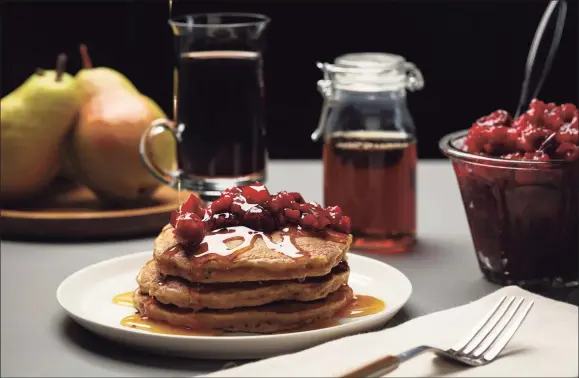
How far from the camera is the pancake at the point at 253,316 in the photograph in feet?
4.17

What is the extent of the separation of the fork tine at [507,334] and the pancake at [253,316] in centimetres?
23

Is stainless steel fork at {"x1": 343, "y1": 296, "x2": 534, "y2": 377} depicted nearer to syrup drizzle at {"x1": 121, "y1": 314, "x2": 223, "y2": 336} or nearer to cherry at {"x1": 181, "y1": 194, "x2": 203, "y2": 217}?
syrup drizzle at {"x1": 121, "y1": 314, "x2": 223, "y2": 336}

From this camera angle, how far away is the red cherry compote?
1357mm

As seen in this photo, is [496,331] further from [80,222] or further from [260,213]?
[80,222]

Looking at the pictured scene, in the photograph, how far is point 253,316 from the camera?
4.16 feet

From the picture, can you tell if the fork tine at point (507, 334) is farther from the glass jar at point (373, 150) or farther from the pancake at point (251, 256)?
the glass jar at point (373, 150)

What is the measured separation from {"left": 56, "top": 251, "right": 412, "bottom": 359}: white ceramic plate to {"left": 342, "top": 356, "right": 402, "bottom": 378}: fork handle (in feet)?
0.48

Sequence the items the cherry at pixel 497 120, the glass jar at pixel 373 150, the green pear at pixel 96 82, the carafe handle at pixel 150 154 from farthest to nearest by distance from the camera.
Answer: the green pear at pixel 96 82
the carafe handle at pixel 150 154
the glass jar at pixel 373 150
the cherry at pixel 497 120

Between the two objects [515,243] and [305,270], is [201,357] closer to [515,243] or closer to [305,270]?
[305,270]

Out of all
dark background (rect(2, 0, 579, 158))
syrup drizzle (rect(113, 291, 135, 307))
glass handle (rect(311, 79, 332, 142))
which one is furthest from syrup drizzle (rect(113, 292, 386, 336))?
dark background (rect(2, 0, 579, 158))

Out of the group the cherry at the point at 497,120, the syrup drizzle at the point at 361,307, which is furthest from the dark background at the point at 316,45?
the syrup drizzle at the point at 361,307

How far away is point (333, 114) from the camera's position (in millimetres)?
1820

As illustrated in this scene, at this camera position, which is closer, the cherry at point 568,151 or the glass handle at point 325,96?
the cherry at point 568,151

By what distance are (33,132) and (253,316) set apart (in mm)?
835
